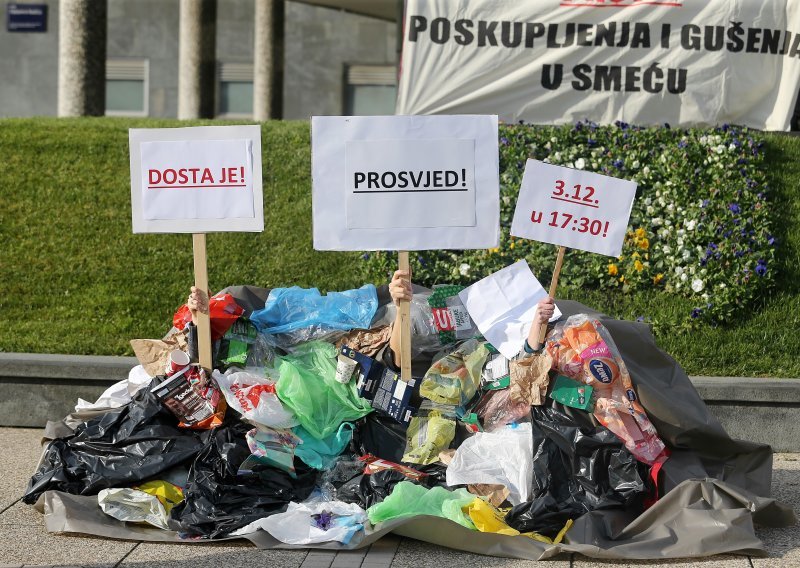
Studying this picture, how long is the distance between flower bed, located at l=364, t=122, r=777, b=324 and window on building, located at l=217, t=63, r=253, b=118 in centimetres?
1096

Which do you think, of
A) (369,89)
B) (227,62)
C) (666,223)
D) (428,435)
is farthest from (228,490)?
(227,62)

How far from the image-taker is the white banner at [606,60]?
802 centimetres

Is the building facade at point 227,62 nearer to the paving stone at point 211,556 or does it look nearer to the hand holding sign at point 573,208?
the hand holding sign at point 573,208

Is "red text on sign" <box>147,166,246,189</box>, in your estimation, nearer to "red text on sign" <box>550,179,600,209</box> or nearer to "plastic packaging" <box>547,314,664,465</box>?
"red text on sign" <box>550,179,600,209</box>

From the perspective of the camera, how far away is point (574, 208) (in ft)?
15.9

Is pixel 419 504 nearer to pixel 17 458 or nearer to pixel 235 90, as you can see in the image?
pixel 17 458

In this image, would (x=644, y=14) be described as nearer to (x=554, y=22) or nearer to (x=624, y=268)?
(x=554, y=22)

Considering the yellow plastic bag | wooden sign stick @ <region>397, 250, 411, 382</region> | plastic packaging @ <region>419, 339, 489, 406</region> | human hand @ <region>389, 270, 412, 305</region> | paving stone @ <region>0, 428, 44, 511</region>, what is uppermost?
human hand @ <region>389, 270, 412, 305</region>

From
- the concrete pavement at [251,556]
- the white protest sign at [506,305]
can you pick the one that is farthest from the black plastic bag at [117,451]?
the white protest sign at [506,305]

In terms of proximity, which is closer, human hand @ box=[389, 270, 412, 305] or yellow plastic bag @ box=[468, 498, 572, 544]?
yellow plastic bag @ box=[468, 498, 572, 544]

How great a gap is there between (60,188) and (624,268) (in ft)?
13.8

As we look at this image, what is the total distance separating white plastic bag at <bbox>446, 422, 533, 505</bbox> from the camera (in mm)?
4528

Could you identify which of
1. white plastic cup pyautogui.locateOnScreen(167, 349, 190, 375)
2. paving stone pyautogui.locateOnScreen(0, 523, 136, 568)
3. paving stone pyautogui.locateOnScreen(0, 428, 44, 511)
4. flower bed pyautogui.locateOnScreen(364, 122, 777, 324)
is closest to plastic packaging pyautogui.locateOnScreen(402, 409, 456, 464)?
white plastic cup pyautogui.locateOnScreen(167, 349, 190, 375)

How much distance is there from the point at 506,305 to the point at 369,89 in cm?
1316
